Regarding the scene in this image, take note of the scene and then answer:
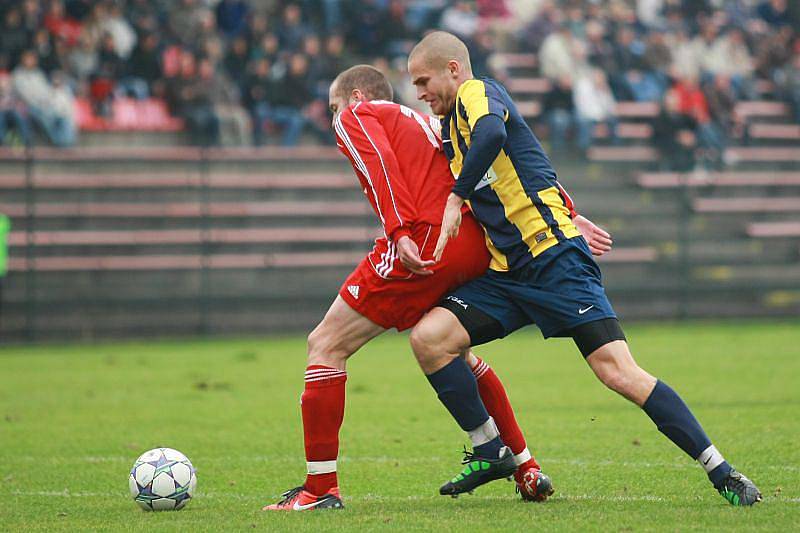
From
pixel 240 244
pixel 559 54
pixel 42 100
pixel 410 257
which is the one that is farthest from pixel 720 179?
pixel 410 257

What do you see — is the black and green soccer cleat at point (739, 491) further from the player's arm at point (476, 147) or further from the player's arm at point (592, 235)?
the player's arm at point (476, 147)

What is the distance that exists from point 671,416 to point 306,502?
177cm

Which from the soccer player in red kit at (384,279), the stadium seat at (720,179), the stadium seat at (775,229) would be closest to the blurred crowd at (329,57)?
the stadium seat at (720,179)

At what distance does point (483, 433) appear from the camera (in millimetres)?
6109

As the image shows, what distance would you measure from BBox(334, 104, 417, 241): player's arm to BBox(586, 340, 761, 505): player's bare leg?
1117mm

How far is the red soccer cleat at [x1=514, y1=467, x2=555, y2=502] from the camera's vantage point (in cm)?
611

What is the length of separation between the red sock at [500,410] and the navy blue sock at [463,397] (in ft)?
0.62

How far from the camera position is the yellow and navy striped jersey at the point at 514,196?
233 inches

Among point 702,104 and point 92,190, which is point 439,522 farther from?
point 702,104

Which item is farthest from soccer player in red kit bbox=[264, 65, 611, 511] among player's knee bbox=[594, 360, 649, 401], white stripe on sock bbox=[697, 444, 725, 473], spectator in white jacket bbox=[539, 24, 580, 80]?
spectator in white jacket bbox=[539, 24, 580, 80]

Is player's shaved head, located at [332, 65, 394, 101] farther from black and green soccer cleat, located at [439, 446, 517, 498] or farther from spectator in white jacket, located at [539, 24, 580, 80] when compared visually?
spectator in white jacket, located at [539, 24, 580, 80]

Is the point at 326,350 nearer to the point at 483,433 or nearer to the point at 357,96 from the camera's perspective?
the point at 483,433

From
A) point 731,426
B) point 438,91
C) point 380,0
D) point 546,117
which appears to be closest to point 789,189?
point 546,117

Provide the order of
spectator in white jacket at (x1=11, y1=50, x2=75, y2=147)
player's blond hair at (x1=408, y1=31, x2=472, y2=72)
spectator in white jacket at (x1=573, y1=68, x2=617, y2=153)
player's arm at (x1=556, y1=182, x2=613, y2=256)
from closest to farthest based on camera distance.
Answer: player's blond hair at (x1=408, y1=31, x2=472, y2=72) → player's arm at (x1=556, y1=182, x2=613, y2=256) → spectator in white jacket at (x1=11, y1=50, x2=75, y2=147) → spectator in white jacket at (x1=573, y1=68, x2=617, y2=153)
